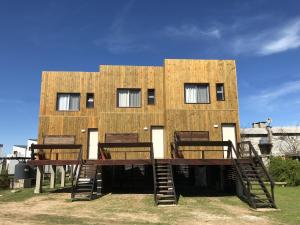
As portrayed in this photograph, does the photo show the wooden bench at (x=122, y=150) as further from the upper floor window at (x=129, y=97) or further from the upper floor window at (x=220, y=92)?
the upper floor window at (x=220, y=92)

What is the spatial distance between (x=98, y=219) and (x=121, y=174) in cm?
1161

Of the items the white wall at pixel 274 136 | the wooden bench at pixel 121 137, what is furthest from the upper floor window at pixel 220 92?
the white wall at pixel 274 136

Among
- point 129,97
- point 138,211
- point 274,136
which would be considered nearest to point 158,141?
point 129,97

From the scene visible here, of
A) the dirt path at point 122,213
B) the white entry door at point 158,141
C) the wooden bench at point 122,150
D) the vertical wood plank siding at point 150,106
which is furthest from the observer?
the white entry door at point 158,141

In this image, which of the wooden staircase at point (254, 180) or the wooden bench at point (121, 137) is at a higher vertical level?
the wooden bench at point (121, 137)

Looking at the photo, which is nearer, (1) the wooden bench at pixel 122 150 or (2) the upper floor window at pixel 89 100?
(1) the wooden bench at pixel 122 150

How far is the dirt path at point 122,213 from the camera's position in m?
11.5

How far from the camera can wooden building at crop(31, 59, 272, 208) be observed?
2069cm

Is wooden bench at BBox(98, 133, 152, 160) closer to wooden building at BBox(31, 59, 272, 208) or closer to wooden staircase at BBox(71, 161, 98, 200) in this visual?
wooden building at BBox(31, 59, 272, 208)

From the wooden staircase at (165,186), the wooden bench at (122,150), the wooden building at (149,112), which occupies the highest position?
the wooden building at (149,112)

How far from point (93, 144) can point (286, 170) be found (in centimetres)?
1516

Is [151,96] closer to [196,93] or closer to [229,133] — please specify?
[196,93]

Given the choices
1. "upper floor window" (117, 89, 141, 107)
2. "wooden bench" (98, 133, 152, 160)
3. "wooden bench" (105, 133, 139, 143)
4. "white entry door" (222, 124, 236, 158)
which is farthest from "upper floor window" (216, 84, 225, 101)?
"wooden bench" (105, 133, 139, 143)

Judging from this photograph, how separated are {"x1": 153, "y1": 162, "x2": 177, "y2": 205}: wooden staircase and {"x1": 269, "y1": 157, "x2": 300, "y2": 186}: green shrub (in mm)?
12125
